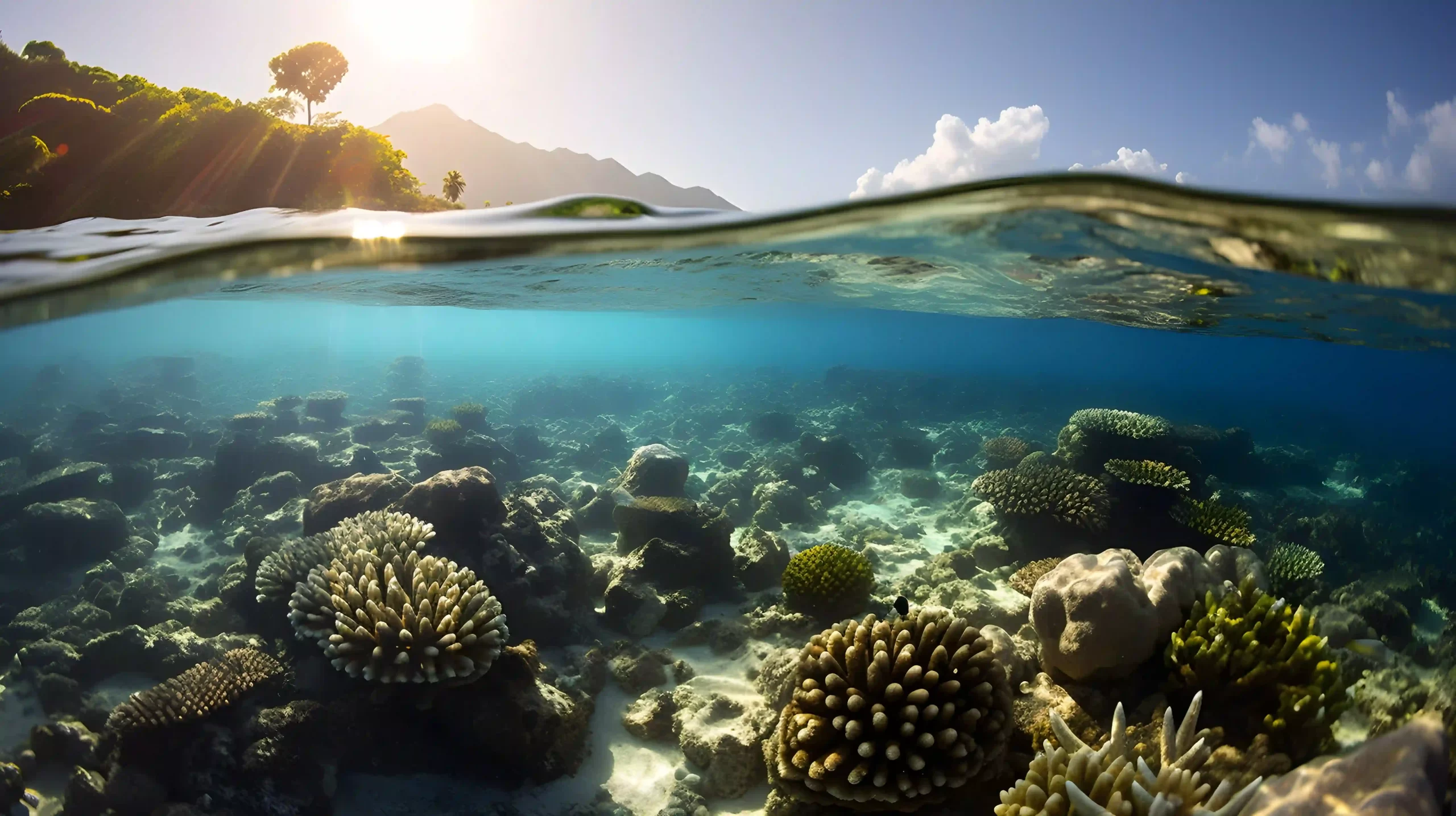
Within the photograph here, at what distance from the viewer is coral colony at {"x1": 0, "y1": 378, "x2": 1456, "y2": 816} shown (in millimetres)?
4074

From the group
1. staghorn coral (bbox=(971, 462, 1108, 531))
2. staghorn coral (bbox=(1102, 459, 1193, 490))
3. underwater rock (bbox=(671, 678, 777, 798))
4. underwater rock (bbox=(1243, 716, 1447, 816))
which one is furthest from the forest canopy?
staghorn coral (bbox=(1102, 459, 1193, 490))

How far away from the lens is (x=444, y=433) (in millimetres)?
16938

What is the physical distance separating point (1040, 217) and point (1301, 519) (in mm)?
10773

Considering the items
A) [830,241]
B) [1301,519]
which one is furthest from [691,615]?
[1301,519]

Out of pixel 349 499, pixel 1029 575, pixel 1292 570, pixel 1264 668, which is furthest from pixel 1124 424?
pixel 349 499

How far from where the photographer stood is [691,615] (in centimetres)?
823

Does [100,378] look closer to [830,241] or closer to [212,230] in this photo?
[212,230]

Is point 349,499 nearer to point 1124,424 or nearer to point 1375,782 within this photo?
point 1375,782

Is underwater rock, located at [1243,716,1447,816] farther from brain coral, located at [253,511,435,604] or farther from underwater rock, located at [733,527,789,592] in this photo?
brain coral, located at [253,511,435,604]

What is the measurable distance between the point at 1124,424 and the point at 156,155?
22536 mm

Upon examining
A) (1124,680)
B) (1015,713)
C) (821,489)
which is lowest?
(821,489)

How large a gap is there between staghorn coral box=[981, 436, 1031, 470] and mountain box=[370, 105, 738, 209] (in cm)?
7711

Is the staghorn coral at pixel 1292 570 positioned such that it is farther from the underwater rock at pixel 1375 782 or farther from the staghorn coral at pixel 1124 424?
the underwater rock at pixel 1375 782

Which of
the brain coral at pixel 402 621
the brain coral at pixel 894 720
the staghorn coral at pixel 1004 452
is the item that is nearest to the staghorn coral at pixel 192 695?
the brain coral at pixel 402 621
